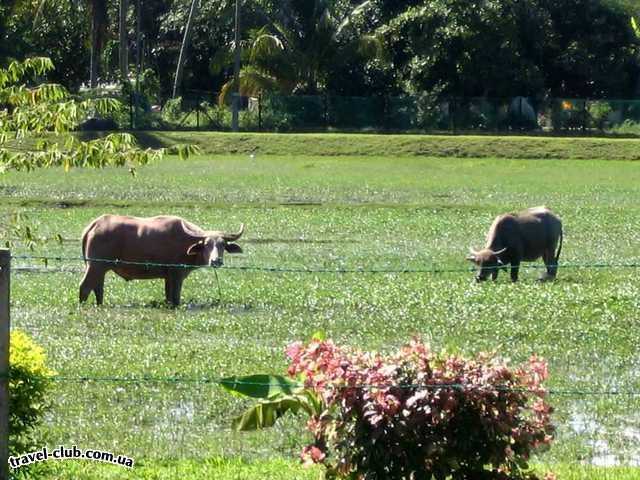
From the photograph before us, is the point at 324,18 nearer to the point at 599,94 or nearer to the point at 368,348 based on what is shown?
the point at 599,94

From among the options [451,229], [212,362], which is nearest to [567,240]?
[451,229]

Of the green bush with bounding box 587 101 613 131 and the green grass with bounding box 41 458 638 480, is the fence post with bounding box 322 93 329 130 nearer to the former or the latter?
the green bush with bounding box 587 101 613 131

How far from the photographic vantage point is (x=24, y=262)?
21891mm

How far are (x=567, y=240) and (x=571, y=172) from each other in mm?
18027

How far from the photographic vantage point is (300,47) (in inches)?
2164

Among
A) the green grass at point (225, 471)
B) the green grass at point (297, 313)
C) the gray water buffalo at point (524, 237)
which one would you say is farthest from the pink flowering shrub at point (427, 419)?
the gray water buffalo at point (524, 237)

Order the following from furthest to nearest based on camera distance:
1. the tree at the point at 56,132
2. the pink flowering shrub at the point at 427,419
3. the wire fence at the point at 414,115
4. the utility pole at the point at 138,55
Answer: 1. the wire fence at the point at 414,115
2. the utility pole at the point at 138,55
3. the tree at the point at 56,132
4. the pink flowering shrub at the point at 427,419

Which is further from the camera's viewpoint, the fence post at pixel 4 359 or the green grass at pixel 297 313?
the green grass at pixel 297 313

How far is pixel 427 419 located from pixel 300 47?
48515 millimetres

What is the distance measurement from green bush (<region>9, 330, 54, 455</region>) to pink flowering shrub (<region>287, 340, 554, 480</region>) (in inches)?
65.2

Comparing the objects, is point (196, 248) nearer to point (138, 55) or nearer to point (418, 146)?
point (418, 146)

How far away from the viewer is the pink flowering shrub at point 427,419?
7242 millimetres

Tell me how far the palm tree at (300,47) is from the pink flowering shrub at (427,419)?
46809mm

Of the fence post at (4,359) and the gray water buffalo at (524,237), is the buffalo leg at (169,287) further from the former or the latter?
the fence post at (4,359)
